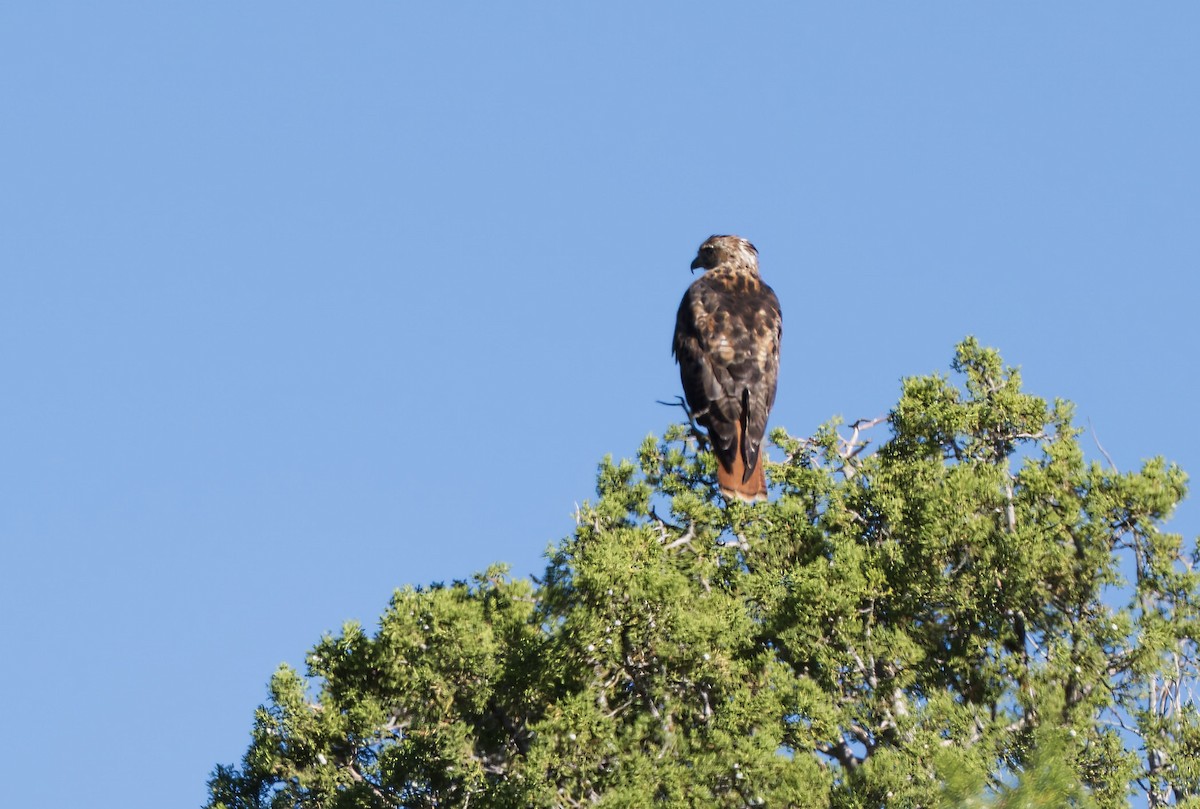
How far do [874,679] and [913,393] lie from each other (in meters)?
2.53

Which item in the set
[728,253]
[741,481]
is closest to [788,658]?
[741,481]

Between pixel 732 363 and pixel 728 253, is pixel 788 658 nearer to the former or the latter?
pixel 732 363

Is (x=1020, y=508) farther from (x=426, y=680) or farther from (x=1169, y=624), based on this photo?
(x=426, y=680)

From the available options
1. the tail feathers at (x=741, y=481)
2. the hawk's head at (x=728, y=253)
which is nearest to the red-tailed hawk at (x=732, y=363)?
the tail feathers at (x=741, y=481)

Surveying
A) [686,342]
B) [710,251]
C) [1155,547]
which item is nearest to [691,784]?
[1155,547]

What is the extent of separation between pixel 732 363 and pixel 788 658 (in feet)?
9.92

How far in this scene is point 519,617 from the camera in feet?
40.5

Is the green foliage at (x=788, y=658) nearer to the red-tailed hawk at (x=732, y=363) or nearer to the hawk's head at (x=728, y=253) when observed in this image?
the red-tailed hawk at (x=732, y=363)

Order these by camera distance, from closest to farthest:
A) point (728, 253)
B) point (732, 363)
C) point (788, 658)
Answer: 1. point (788, 658)
2. point (732, 363)
3. point (728, 253)

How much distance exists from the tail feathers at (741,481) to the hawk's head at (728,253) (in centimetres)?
321

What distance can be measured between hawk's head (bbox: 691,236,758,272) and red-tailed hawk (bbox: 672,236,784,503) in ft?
1.30

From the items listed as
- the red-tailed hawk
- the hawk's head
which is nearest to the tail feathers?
the red-tailed hawk

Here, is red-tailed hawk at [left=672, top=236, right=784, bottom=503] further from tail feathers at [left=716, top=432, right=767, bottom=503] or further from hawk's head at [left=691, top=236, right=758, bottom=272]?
hawk's head at [left=691, top=236, right=758, bottom=272]

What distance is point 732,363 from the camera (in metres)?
14.7
